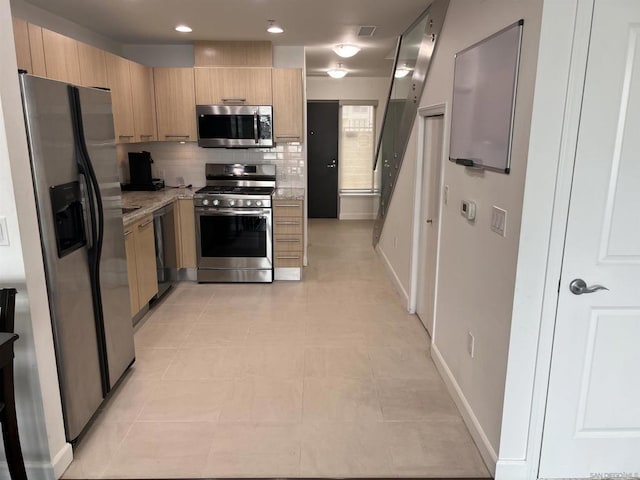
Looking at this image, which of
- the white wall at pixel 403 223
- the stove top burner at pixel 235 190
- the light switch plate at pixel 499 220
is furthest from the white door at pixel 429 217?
the stove top burner at pixel 235 190

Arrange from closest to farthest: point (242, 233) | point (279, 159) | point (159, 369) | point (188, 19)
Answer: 1. point (159, 369)
2. point (188, 19)
3. point (242, 233)
4. point (279, 159)

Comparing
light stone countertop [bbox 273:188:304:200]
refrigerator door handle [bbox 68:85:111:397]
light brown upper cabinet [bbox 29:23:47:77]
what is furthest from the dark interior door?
refrigerator door handle [bbox 68:85:111:397]

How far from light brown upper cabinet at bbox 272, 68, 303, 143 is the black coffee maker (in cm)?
143

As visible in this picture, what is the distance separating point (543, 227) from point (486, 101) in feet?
2.39

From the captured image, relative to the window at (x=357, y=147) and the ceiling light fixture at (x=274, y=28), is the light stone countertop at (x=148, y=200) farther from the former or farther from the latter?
the window at (x=357, y=147)

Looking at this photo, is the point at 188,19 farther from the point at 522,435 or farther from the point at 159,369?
the point at 522,435

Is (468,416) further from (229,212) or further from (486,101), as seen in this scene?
(229,212)

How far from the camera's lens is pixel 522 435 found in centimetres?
211

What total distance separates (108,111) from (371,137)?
6.26m

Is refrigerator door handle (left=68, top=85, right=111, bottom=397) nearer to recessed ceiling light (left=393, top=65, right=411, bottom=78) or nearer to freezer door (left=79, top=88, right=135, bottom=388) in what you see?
freezer door (left=79, top=88, right=135, bottom=388)

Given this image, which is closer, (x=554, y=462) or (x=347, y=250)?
(x=554, y=462)

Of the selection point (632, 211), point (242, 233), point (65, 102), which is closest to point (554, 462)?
point (632, 211)

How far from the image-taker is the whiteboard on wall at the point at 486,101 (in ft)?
6.54

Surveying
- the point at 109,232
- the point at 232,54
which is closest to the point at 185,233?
the point at 232,54
